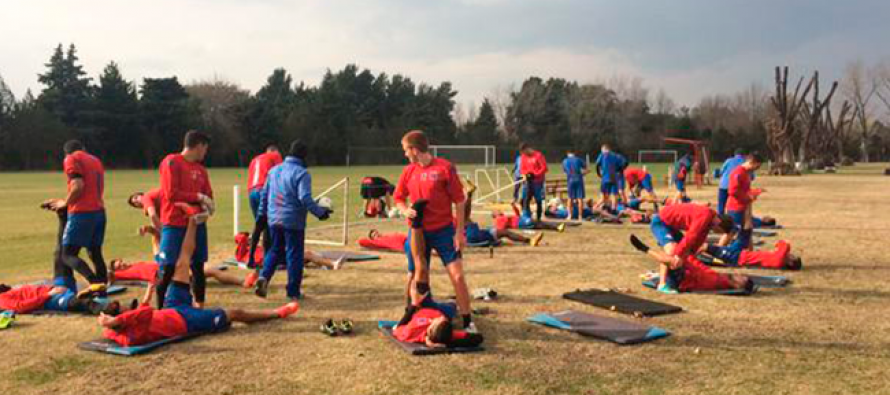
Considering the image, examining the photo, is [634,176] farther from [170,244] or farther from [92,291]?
[92,291]

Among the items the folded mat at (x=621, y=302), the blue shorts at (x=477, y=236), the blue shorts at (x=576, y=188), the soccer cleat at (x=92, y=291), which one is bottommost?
the folded mat at (x=621, y=302)

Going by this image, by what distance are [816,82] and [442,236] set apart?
55583 mm

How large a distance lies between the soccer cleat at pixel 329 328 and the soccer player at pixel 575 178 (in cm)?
1128

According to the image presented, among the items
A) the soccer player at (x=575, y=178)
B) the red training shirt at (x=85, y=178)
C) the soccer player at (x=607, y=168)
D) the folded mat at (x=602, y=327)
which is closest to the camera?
the folded mat at (x=602, y=327)

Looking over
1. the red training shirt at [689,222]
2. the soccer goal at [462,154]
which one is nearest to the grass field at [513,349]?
the red training shirt at [689,222]

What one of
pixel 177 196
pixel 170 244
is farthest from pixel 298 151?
pixel 170 244

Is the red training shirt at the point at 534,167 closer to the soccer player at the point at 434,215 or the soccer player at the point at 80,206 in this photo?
the soccer player at the point at 434,215

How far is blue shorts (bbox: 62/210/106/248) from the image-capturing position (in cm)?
756

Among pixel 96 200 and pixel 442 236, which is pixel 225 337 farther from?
pixel 96 200

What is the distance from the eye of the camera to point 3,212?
1961 centimetres

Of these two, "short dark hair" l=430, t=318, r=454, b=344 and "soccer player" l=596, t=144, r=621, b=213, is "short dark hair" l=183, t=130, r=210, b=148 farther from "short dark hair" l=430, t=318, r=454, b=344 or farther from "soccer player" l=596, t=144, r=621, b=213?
"soccer player" l=596, t=144, r=621, b=213

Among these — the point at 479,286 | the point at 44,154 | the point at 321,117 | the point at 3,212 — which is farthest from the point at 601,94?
the point at 479,286

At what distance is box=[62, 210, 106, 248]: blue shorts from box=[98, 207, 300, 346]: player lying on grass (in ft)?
5.15

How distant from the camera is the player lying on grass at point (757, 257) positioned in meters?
9.92
